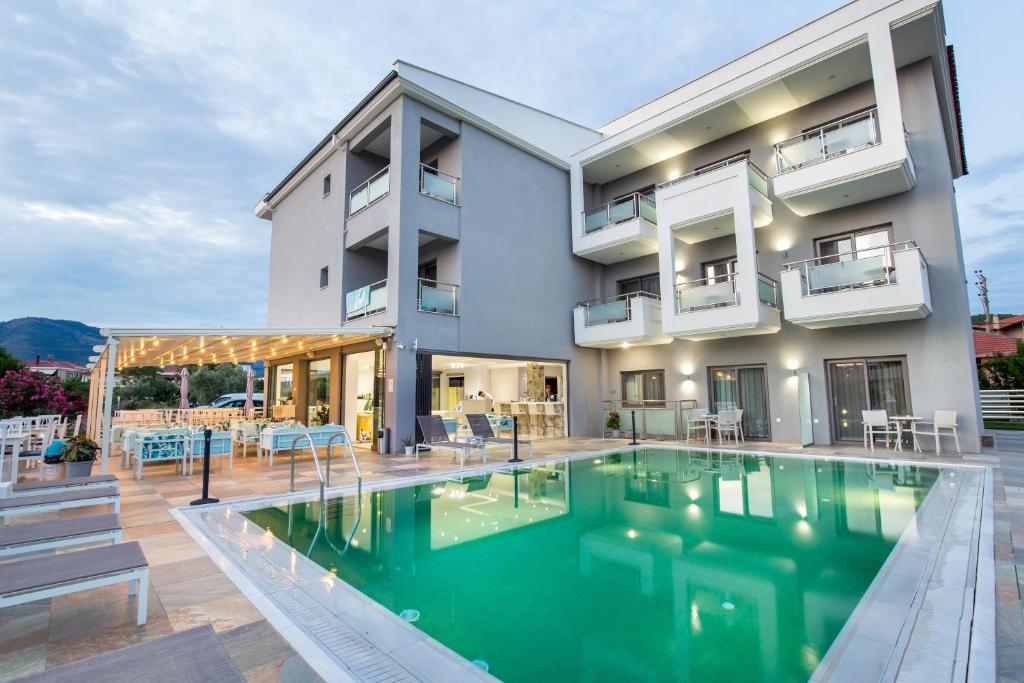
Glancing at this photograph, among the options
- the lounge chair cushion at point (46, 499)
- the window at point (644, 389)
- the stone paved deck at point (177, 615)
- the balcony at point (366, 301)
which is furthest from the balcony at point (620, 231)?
the lounge chair cushion at point (46, 499)

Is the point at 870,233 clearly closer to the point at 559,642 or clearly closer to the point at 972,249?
the point at 559,642

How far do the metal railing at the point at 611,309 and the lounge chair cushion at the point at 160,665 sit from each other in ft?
43.2

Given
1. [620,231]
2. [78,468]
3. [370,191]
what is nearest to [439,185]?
[370,191]

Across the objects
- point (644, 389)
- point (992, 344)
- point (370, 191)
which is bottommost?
point (644, 389)

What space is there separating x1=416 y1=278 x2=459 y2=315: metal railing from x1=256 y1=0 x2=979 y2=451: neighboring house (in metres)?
0.04

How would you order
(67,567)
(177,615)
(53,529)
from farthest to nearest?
(53,529) → (177,615) → (67,567)

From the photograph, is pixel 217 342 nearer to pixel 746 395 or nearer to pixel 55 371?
pixel 746 395

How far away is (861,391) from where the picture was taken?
38.1ft

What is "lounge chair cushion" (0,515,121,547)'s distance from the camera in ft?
9.41

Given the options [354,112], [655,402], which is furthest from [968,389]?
[354,112]

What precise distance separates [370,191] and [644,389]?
413 inches

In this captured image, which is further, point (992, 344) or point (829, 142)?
point (992, 344)

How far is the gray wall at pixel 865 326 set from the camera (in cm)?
1034

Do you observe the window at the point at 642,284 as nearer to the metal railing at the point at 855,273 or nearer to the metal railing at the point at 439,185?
the metal railing at the point at 855,273
